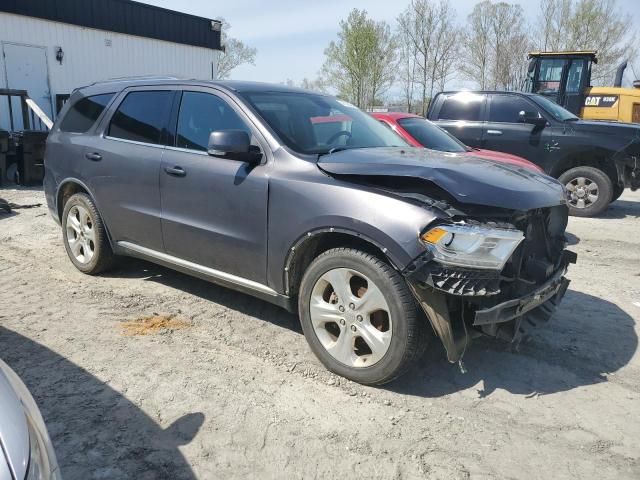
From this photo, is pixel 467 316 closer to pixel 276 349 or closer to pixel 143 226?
pixel 276 349

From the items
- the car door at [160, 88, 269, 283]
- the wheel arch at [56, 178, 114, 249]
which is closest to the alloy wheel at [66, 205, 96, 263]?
the wheel arch at [56, 178, 114, 249]

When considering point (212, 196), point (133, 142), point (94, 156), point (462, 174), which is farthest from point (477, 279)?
point (94, 156)

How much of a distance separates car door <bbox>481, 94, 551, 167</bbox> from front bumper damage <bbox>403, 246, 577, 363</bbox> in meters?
6.55

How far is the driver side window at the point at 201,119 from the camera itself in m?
3.77

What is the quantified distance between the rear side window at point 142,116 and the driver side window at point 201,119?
203 millimetres

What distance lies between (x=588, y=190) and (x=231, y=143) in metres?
7.26

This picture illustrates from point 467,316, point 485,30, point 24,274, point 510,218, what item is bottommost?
point 24,274

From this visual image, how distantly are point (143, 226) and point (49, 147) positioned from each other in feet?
5.90

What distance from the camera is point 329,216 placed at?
3.08m

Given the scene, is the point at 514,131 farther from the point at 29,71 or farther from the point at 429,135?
the point at 29,71

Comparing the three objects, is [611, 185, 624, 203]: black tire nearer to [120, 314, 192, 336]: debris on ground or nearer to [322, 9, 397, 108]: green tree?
[120, 314, 192, 336]: debris on ground

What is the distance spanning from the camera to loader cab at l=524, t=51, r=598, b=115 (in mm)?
13258

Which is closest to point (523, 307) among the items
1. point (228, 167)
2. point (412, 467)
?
point (412, 467)

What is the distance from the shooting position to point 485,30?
35.2 metres
